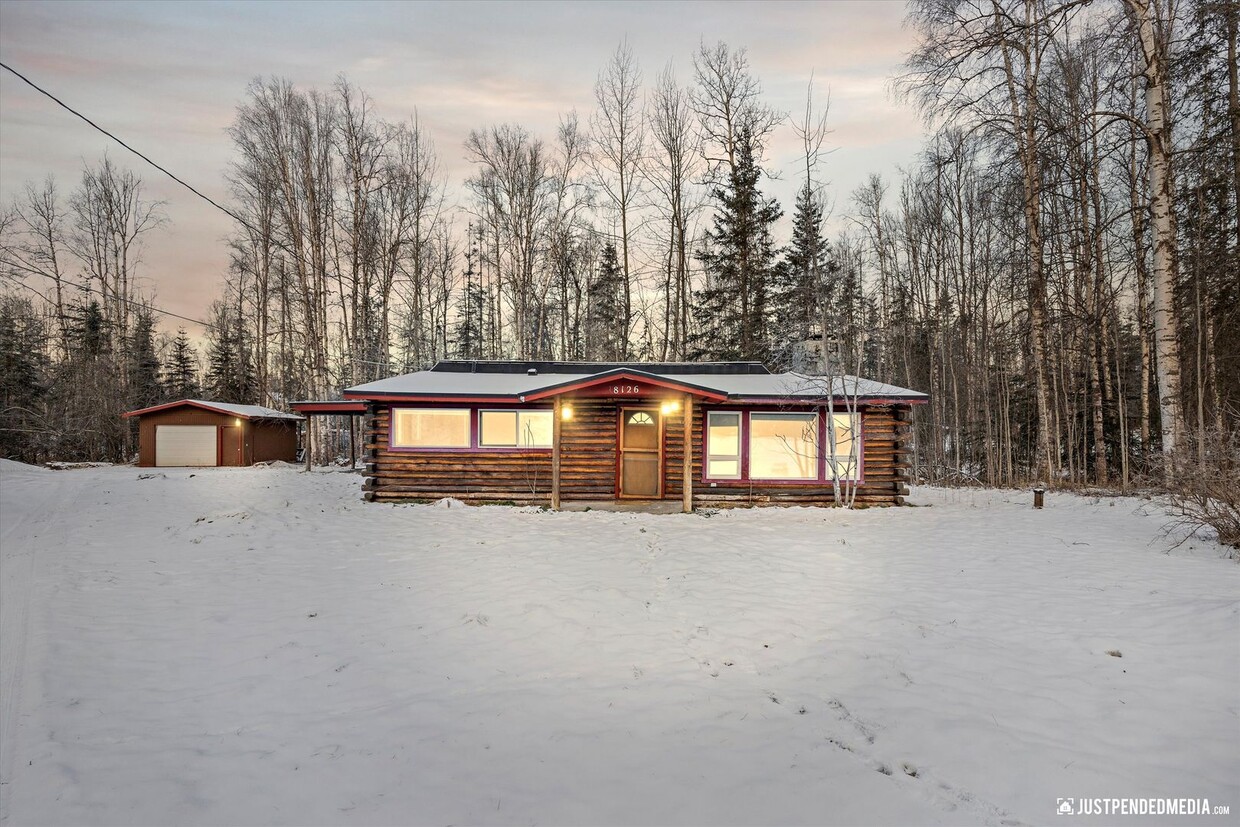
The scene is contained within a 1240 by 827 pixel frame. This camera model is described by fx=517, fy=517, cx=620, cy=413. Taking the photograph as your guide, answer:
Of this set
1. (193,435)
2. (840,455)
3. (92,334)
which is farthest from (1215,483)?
(92,334)

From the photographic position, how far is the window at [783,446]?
11.8m

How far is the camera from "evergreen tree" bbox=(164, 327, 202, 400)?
105 feet

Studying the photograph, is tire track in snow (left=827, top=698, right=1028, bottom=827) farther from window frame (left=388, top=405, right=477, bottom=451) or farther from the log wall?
window frame (left=388, top=405, right=477, bottom=451)

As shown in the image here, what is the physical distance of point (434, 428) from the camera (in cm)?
1191

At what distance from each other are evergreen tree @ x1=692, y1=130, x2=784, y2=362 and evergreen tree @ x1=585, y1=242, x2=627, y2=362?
4.10 metres

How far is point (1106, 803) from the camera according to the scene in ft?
8.25

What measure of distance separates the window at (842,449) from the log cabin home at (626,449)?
31 mm

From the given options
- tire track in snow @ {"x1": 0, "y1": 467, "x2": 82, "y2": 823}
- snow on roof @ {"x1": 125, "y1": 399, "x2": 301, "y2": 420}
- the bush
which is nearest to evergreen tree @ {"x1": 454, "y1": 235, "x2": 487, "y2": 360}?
snow on roof @ {"x1": 125, "y1": 399, "x2": 301, "y2": 420}

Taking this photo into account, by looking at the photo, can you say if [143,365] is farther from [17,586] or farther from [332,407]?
[17,586]

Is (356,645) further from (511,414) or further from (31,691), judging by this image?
(511,414)

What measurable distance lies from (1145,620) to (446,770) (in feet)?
18.9

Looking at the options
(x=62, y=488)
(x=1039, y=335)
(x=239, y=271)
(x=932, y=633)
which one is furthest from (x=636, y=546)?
(x=239, y=271)

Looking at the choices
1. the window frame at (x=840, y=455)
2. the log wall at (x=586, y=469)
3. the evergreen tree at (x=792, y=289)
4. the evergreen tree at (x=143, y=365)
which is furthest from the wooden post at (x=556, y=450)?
the evergreen tree at (x=143, y=365)

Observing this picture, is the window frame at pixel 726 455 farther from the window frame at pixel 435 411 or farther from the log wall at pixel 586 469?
the window frame at pixel 435 411
